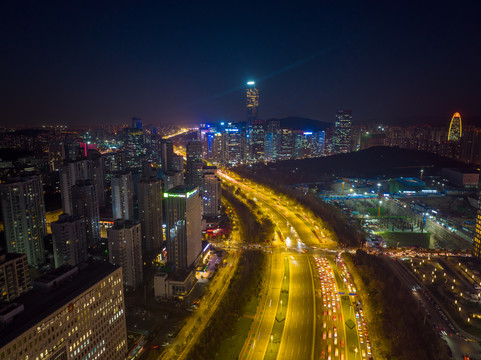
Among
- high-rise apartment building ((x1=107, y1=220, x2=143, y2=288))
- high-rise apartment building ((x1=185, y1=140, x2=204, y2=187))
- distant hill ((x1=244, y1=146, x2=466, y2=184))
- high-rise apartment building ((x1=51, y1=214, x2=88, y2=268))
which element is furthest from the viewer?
distant hill ((x1=244, y1=146, x2=466, y2=184))

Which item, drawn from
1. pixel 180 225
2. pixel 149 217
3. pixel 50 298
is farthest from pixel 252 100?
pixel 50 298

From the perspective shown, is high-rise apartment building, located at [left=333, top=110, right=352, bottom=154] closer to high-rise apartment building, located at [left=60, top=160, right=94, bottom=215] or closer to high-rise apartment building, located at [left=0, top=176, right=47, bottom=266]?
high-rise apartment building, located at [left=60, top=160, right=94, bottom=215]

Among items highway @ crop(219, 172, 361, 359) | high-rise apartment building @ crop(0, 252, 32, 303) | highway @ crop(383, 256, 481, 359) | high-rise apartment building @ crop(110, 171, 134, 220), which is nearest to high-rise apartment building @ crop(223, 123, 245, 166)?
high-rise apartment building @ crop(110, 171, 134, 220)

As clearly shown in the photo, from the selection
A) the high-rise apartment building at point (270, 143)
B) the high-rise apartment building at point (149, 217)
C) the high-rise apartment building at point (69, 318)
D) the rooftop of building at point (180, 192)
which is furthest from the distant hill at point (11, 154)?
the high-rise apartment building at point (270, 143)

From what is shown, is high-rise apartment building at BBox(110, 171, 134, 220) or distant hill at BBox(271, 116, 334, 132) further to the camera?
distant hill at BBox(271, 116, 334, 132)

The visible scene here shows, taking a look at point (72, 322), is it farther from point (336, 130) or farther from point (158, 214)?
point (336, 130)

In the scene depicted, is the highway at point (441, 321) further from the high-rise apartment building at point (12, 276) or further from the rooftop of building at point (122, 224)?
the high-rise apartment building at point (12, 276)
